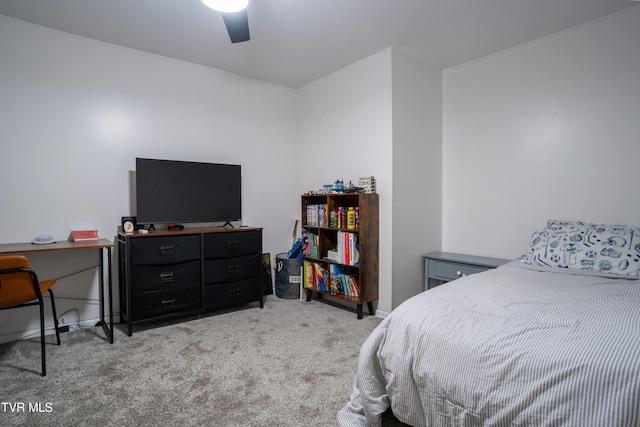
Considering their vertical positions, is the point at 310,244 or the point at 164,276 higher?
the point at 310,244

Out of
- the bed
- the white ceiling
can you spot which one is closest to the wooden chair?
the white ceiling

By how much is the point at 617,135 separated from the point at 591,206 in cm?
Answer: 56

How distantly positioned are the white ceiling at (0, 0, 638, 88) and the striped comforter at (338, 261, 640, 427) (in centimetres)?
205

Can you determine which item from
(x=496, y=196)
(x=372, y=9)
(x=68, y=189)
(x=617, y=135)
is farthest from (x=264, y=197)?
(x=617, y=135)

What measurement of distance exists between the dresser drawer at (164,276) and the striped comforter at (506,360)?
1865mm

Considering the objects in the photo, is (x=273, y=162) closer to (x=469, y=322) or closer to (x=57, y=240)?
(x=57, y=240)

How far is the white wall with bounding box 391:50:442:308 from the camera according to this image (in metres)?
3.10

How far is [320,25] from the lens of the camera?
8.69 ft

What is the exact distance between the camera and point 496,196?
320 centimetres

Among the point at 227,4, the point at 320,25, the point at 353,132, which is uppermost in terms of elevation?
the point at 320,25

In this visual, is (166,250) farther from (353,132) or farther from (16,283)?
(353,132)

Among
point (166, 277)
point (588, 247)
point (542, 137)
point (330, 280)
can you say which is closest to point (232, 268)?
point (166, 277)

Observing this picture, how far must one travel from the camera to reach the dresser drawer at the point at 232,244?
9.87 ft

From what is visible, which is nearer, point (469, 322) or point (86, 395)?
point (469, 322)
